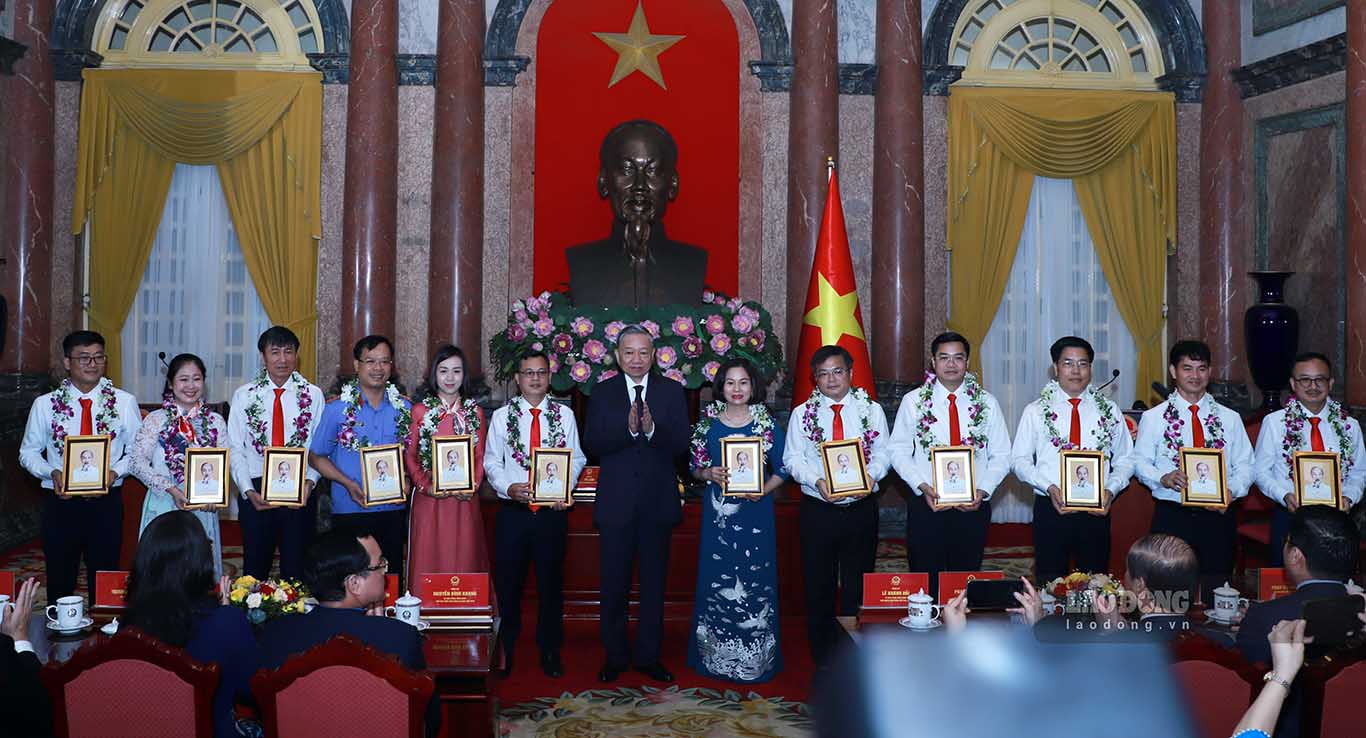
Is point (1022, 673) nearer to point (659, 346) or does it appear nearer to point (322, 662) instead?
point (322, 662)

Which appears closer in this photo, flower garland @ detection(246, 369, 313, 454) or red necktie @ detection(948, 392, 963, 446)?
red necktie @ detection(948, 392, 963, 446)

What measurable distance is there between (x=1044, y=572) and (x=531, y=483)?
2321mm

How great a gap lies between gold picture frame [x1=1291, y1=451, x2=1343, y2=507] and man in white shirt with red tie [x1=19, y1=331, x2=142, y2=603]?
17.1ft

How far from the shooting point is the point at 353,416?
535cm

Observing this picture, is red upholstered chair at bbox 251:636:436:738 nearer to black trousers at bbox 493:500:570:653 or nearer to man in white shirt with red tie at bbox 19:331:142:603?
black trousers at bbox 493:500:570:653

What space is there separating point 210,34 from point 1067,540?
25.0 ft

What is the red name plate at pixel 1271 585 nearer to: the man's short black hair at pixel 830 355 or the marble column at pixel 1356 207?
the man's short black hair at pixel 830 355

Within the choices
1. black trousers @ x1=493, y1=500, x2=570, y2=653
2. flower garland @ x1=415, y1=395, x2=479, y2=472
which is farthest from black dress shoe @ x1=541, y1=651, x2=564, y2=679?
flower garland @ x1=415, y1=395, x2=479, y2=472

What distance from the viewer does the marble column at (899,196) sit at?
909cm

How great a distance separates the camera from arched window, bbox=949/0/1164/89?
9797 mm

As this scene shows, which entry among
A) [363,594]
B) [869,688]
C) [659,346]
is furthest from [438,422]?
[869,688]

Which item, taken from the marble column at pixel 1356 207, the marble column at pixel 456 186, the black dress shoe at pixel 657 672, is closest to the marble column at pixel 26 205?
the marble column at pixel 456 186

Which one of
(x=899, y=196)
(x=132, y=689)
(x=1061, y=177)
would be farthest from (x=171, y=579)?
(x=1061, y=177)

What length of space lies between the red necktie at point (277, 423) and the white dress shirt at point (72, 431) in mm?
604
